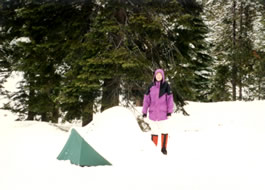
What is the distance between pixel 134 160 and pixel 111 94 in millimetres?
4477

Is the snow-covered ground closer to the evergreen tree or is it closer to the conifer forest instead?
the conifer forest

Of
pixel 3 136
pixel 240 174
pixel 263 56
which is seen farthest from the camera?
pixel 263 56

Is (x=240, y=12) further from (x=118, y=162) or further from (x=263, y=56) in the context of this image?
(x=118, y=162)

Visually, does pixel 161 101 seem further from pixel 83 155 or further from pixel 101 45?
pixel 101 45

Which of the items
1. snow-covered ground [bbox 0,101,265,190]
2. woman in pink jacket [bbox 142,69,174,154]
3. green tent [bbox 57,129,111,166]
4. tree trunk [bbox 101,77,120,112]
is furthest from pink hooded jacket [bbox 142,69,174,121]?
tree trunk [bbox 101,77,120,112]

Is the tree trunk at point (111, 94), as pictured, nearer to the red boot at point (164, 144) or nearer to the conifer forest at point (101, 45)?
the conifer forest at point (101, 45)

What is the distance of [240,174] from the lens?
472cm

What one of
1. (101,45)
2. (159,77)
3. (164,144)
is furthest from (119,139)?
(101,45)

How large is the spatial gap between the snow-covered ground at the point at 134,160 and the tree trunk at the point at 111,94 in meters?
1.91

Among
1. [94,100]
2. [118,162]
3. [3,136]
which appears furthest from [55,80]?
[118,162]

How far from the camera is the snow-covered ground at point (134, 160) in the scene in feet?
13.4

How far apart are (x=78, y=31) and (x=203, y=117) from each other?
23.3ft

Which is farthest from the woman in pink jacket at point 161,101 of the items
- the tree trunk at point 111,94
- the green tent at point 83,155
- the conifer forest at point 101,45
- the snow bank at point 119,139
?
the tree trunk at point 111,94

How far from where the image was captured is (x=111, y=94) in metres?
9.29
